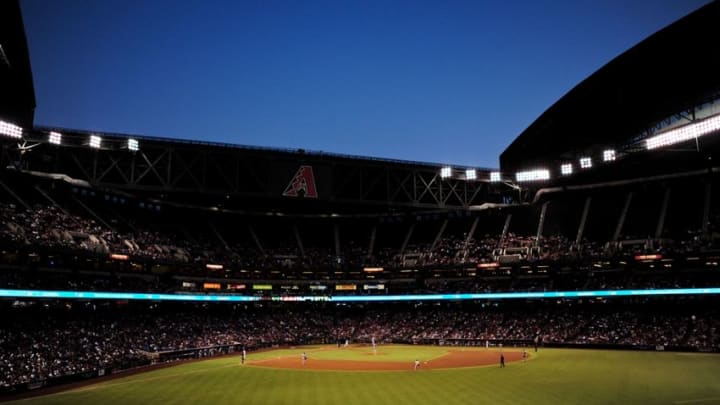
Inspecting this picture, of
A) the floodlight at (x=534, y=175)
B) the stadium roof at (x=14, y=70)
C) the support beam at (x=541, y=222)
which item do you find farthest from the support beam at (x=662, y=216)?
the stadium roof at (x=14, y=70)

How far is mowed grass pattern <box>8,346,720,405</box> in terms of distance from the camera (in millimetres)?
29234

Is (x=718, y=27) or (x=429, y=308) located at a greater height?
(x=718, y=27)

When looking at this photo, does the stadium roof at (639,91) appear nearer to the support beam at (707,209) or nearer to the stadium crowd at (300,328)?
the support beam at (707,209)

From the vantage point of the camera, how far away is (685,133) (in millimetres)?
36875

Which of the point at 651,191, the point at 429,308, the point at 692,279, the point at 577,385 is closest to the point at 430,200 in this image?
the point at 429,308

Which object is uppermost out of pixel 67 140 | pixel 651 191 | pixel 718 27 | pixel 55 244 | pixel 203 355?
pixel 718 27

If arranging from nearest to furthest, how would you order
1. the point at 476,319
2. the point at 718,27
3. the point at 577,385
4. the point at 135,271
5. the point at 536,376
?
1. the point at 577,385
2. the point at 536,376
3. the point at 718,27
4. the point at 135,271
5. the point at 476,319

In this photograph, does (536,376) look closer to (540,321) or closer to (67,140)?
(540,321)

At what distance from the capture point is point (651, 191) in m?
66.9

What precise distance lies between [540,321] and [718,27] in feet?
125

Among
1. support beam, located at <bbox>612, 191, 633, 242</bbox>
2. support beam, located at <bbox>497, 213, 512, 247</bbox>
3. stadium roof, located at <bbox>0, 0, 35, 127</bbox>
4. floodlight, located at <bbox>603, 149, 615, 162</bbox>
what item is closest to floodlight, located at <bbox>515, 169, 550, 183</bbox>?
floodlight, located at <bbox>603, 149, 615, 162</bbox>

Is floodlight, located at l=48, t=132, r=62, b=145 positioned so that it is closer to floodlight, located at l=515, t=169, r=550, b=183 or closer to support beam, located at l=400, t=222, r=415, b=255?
floodlight, located at l=515, t=169, r=550, b=183

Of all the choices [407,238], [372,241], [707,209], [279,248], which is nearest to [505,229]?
[407,238]

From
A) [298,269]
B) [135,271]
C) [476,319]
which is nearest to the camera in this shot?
[135,271]
